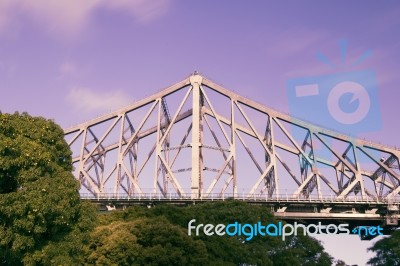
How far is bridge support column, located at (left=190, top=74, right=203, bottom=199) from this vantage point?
86.5 meters

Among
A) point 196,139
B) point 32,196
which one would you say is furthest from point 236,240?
point 196,139

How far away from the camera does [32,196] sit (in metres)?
32.9

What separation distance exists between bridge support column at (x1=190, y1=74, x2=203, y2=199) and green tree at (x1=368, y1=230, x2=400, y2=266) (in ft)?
93.1

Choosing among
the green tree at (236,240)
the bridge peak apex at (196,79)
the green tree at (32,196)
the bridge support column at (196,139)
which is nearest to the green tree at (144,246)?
the green tree at (236,240)

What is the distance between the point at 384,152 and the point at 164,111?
42662 millimetres

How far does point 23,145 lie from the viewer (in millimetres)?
34562

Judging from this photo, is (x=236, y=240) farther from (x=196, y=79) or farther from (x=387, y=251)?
(x=196, y=79)

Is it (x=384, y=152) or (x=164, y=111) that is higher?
(x=164, y=111)

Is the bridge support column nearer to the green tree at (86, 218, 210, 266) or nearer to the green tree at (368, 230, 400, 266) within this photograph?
the green tree at (368, 230, 400, 266)

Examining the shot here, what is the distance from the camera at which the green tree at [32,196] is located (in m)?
32.6

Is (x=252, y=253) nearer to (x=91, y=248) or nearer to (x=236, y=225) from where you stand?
(x=236, y=225)

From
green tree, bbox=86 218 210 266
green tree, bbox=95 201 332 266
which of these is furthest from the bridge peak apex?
green tree, bbox=86 218 210 266

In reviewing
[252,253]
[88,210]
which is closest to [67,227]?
[88,210]

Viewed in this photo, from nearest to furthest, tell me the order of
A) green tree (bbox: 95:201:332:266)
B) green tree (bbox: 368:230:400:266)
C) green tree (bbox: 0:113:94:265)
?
green tree (bbox: 0:113:94:265) → green tree (bbox: 95:201:332:266) → green tree (bbox: 368:230:400:266)
